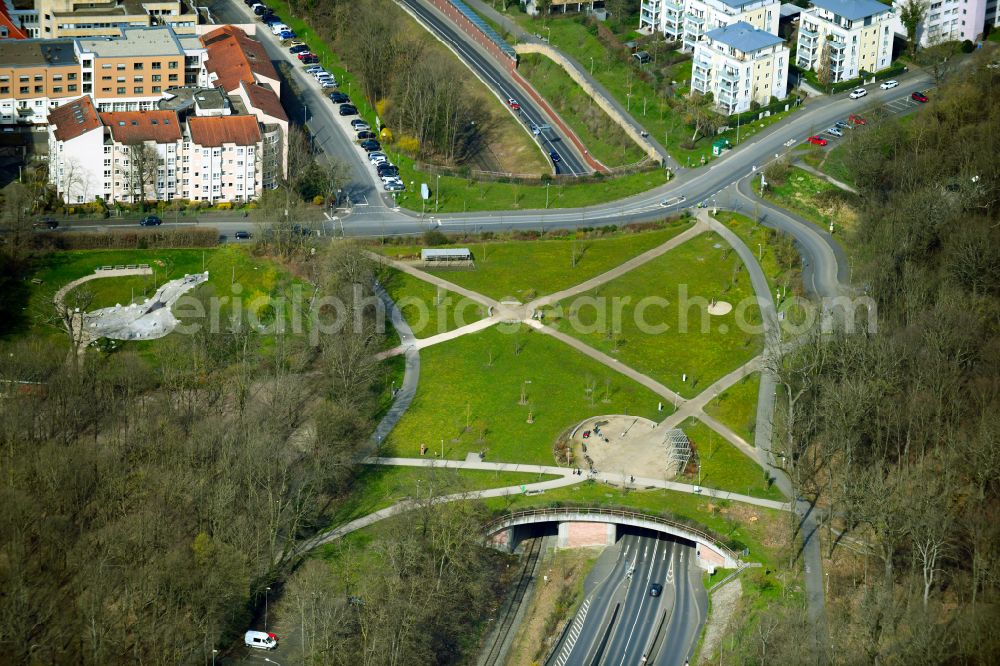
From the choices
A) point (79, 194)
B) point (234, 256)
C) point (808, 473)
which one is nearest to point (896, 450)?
point (808, 473)

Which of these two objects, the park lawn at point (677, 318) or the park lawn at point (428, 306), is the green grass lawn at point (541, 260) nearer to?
the park lawn at point (428, 306)

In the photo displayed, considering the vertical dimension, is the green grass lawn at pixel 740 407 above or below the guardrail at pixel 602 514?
above

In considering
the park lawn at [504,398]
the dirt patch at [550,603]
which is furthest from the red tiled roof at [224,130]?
the dirt patch at [550,603]

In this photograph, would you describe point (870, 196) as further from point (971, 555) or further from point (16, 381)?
point (16, 381)

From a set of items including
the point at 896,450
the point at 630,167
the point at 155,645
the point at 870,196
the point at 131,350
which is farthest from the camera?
the point at 630,167

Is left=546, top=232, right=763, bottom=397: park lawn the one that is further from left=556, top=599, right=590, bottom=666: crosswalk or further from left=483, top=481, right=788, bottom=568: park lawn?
left=556, top=599, right=590, bottom=666: crosswalk

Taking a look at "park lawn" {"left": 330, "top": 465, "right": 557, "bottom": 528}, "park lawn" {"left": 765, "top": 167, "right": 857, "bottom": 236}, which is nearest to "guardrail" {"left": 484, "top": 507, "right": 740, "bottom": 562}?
"park lawn" {"left": 330, "top": 465, "right": 557, "bottom": 528}

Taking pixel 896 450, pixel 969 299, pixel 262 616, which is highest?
pixel 969 299
